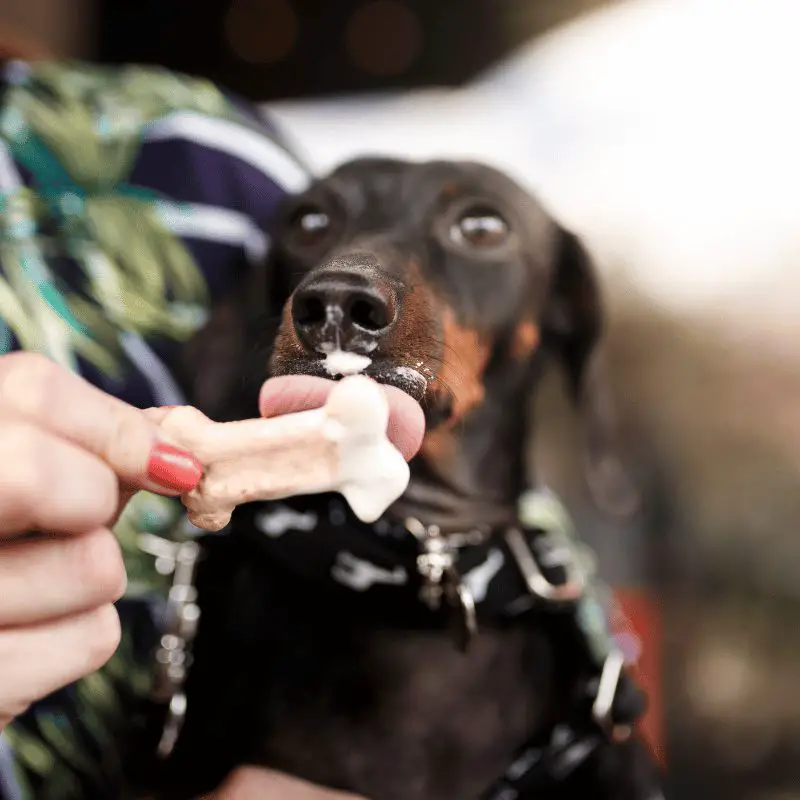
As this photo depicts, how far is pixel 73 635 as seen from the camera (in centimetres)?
34

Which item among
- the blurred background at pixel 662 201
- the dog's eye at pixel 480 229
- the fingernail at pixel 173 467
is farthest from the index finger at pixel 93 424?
the blurred background at pixel 662 201

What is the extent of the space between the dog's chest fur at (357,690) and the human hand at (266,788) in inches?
0.4

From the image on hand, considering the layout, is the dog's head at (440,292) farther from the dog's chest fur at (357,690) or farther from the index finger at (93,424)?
the dog's chest fur at (357,690)

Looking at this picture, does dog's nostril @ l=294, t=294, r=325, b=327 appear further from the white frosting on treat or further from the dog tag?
the dog tag

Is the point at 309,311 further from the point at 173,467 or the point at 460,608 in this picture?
the point at 460,608

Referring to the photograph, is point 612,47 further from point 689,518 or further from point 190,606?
point 190,606

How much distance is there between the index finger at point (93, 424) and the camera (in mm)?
290

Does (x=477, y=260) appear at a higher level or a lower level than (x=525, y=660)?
higher

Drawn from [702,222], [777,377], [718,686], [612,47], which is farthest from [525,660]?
[612,47]

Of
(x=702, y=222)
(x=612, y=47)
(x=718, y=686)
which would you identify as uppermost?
(x=612, y=47)

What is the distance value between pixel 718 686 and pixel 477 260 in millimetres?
627

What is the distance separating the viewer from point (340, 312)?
1.21 ft

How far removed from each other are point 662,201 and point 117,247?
0.68m

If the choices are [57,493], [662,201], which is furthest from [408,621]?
[662,201]
